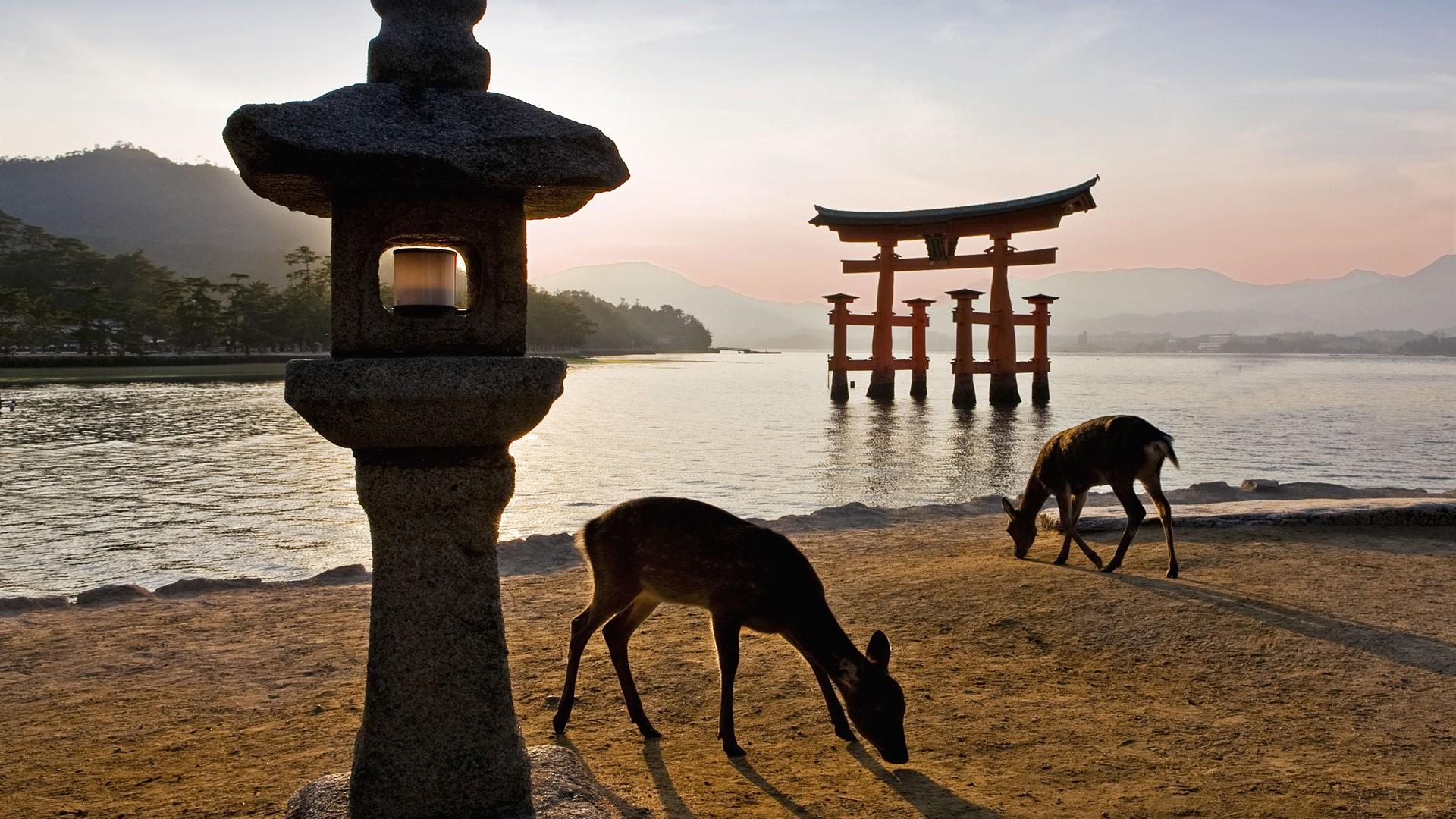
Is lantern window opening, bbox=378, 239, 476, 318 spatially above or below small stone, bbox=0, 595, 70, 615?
above

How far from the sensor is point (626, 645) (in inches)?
190

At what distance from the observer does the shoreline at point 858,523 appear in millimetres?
7941

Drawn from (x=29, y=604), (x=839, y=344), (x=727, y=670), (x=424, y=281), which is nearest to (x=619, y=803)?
(x=727, y=670)

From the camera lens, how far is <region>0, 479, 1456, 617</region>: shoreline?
794 centimetres

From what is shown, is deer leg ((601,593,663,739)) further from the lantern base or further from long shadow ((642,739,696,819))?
the lantern base

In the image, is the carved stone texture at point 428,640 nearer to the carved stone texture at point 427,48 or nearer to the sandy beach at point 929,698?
the sandy beach at point 929,698

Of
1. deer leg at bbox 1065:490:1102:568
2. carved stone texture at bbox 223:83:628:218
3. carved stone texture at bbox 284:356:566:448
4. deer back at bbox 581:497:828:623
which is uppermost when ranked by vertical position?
carved stone texture at bbox 223:83:628:218

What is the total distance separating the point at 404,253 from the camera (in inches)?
144

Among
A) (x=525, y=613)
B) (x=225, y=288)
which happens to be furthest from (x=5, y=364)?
(x=525, y=613)

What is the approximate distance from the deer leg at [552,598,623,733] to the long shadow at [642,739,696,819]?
19.4 inches

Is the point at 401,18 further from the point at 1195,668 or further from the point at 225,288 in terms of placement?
the point at 225,288

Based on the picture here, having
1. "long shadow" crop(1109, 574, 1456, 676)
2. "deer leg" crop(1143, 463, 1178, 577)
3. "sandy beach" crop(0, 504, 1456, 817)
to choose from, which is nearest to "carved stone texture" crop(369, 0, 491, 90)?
"sandy beach" crop(0, 504, 1456, 817)

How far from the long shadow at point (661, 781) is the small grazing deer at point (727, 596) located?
0.14 meters

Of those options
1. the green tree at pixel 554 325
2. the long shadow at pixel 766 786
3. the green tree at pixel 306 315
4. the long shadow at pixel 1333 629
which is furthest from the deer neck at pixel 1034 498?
the green tree at pixel 554 325
